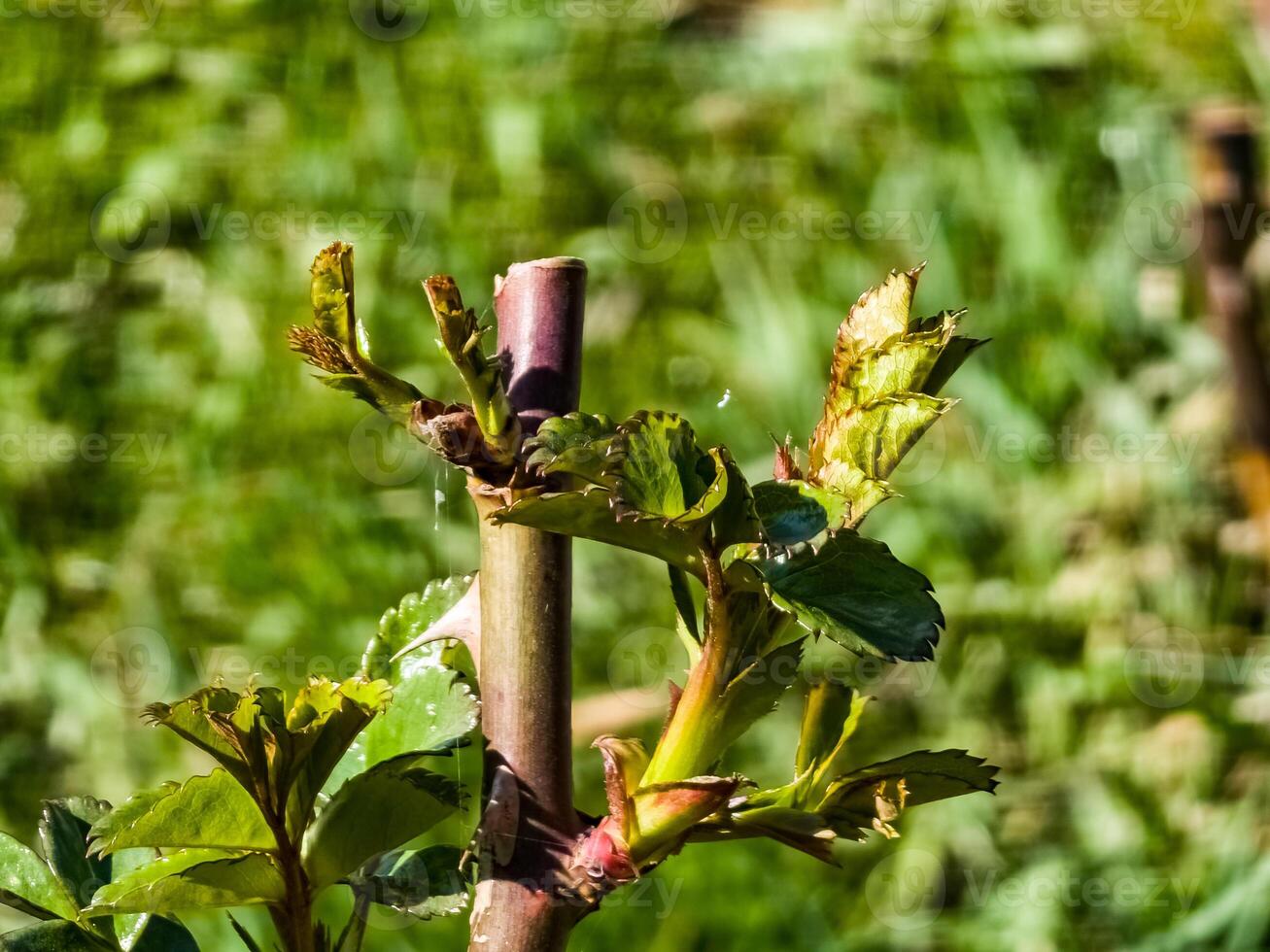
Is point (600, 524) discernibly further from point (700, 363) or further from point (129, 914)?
point (700, 363)

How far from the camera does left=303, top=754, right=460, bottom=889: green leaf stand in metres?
0.34

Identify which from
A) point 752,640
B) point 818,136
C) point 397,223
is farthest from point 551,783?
point 818,136

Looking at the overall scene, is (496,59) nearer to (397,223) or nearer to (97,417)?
(397,223)

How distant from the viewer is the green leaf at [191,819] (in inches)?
12.7

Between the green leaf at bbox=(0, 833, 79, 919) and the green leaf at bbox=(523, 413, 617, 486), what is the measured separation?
0.17 meters

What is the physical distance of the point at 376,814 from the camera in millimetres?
345

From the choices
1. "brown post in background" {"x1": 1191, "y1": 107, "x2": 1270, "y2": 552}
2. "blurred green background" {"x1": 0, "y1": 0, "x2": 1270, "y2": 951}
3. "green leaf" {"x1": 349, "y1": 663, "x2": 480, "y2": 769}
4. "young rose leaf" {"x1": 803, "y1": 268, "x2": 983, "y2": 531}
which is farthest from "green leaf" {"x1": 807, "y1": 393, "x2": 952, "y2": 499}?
"brown post in background" {"x1": 1191, "y1": 107, "x2": 1270, "y2": 552}

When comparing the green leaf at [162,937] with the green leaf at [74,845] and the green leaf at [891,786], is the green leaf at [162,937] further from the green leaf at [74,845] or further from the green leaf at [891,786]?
the green leaf at [891,786]

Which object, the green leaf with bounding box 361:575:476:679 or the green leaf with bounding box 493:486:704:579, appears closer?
the green leaf with bounding box 493:486:704:579

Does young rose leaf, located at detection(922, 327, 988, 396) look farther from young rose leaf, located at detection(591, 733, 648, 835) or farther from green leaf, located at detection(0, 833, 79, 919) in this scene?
green leaf, located at detection(0, 833, 79, 919)

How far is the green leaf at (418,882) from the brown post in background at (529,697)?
36mm

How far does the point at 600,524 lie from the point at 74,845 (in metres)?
0.18

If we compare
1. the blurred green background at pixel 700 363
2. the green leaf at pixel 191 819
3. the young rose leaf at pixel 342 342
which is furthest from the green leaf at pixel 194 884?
the blurred green background at pixel 700 363

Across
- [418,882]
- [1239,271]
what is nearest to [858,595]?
[418,882]
